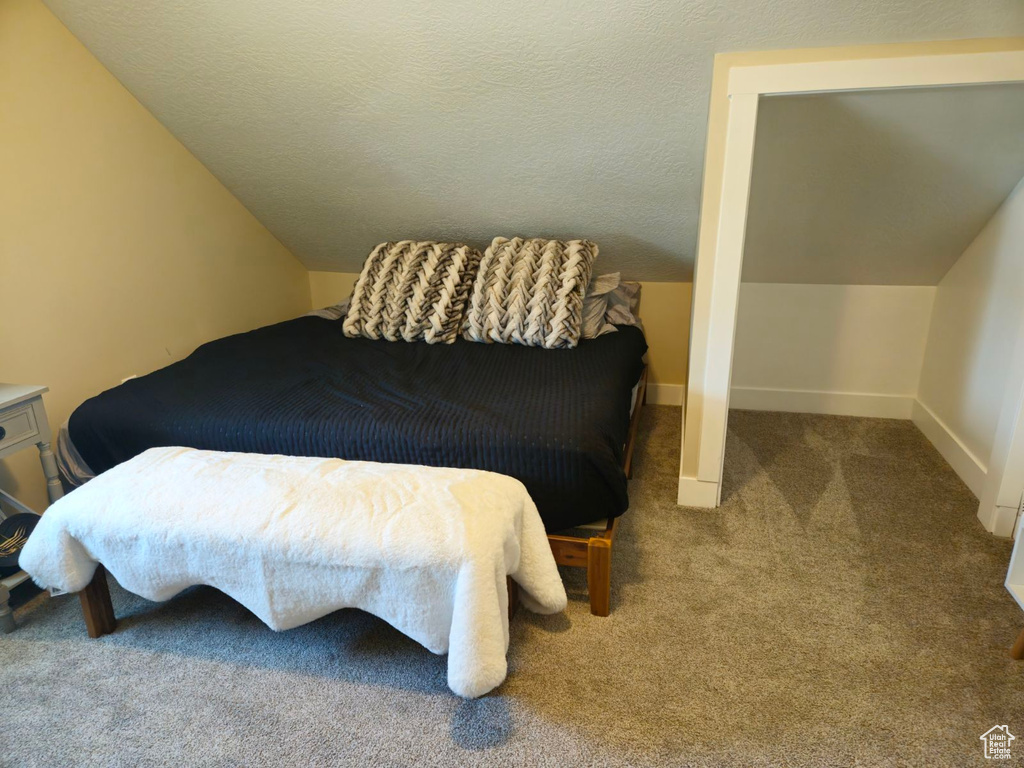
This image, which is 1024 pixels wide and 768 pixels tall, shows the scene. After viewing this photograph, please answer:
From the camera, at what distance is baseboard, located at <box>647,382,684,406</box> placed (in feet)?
10.6

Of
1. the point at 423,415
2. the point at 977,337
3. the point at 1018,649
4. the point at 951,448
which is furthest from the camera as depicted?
the point at 951,448

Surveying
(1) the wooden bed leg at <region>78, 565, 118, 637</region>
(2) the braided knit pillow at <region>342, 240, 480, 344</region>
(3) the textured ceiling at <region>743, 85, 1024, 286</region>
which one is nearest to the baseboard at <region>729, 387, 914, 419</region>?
(3) the textured ceiling at <region>743, 85, 1024, 286</region>

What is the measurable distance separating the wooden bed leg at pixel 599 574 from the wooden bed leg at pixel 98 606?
4.14ft

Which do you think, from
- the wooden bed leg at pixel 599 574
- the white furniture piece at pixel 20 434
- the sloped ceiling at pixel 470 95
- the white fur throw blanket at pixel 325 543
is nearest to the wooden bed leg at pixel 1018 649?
the wooden bed leg at pixel 599 574

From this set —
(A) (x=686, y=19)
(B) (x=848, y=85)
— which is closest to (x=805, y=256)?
(B) (x=848, y=85)

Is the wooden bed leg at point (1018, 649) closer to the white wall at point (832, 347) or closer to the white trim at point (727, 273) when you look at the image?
the white trim at point (727, 273)

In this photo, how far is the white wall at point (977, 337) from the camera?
7.07ft

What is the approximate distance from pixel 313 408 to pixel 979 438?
2.33m

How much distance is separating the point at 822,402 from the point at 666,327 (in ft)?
2.71

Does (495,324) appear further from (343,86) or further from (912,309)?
(912,309)

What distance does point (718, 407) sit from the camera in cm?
208

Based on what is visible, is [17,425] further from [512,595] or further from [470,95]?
[470,95]

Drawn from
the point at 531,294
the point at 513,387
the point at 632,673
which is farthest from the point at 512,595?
the point at 531,294

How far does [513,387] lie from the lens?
2033 mm
